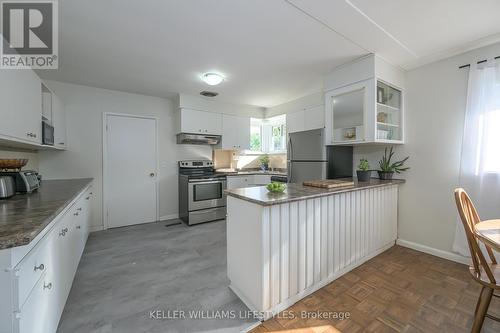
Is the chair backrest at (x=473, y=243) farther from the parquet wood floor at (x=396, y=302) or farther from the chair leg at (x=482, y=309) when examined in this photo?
the parquet wood floor at (x=396, y=302)

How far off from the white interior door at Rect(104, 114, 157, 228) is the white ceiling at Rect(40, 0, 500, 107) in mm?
971

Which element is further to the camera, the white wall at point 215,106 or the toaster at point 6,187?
the white wall at point 215,106

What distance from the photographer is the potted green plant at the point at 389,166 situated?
279cm

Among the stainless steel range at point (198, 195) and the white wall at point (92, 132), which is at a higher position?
the white wall at point (92, 132)

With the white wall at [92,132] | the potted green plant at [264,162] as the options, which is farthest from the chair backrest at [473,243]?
the white wall at [92,132]

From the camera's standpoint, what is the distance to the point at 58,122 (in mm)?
2871

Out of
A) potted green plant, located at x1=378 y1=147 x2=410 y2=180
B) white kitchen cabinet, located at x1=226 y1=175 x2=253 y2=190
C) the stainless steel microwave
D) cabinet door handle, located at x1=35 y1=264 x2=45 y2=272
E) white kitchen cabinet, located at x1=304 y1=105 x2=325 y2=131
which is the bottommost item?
cabinet door handle, located at x1=35 y1=264 x2=45 y2=272

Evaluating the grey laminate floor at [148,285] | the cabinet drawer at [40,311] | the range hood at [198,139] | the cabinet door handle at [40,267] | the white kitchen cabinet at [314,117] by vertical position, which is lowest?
the grey laminate floor at [148,285]

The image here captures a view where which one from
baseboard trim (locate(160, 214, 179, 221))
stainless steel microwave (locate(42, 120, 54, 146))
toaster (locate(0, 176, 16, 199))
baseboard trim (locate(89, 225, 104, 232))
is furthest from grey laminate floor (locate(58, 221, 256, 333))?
stainless steel microwave (locate(42, 120, 54, 146))

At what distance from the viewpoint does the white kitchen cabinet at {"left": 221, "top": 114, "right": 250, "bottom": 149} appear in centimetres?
437

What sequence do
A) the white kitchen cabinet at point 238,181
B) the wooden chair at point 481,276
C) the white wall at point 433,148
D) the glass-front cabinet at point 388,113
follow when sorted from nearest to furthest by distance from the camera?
the wooden chair at point 481,276 < the white wall at point 433,148 < the glass-front cabinet at point 388,113 < the white kitchen cabinet at point 238,181

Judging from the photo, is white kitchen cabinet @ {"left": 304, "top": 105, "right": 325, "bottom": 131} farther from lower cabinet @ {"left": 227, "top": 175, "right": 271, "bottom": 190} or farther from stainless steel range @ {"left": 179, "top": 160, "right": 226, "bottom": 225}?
stainless steel range @ {"left": 179, "top": 160, "right": 226, "bottom": 225}

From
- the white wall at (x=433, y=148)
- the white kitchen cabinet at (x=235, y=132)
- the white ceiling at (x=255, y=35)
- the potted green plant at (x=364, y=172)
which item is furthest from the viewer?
the white kitchen cabinet at (x=235, y=132)

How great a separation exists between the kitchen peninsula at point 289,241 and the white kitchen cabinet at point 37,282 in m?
1.23
